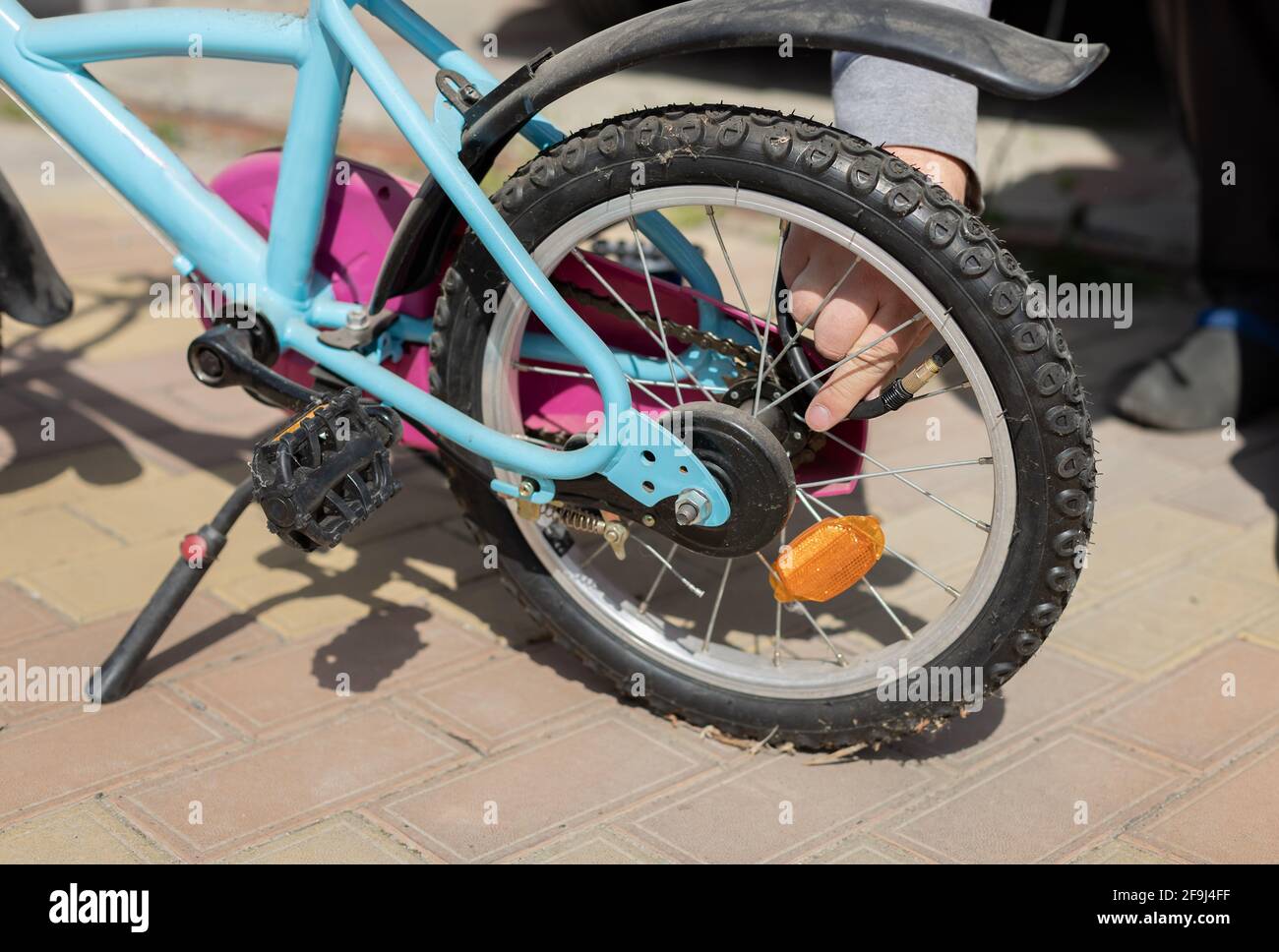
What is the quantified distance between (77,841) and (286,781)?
27 centimetres

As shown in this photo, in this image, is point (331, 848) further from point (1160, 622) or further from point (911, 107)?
point (1160, 622)

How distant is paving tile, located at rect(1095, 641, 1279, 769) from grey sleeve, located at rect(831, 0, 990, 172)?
870 millimetres

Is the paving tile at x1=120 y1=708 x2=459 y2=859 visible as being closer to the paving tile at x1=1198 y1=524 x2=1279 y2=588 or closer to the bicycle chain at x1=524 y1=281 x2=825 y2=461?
the bicycle chain at x1=524 y1=281 x2=825 y2=461

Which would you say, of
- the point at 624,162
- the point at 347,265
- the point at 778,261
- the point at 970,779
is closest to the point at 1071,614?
the point at 970,779

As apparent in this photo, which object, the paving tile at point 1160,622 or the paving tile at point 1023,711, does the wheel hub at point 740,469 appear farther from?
the paving tile at point 1160,622

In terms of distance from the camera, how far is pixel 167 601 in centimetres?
214

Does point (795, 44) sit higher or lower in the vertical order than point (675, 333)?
higher

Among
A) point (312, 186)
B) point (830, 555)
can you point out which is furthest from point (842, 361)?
point (312, 186)

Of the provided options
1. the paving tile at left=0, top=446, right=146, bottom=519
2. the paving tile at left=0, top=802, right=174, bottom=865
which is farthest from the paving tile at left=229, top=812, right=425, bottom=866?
the paving tile at left=0, top=446, right=146, bottom=519

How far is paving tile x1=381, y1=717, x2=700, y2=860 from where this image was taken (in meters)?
1.82

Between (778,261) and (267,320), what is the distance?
30.7 inches

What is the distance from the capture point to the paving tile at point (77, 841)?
173 centimetres

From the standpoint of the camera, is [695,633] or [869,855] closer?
[869,855]

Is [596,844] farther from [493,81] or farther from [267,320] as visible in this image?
[493,81]
